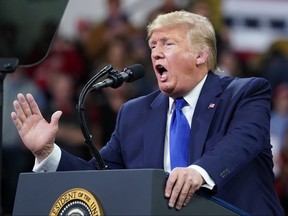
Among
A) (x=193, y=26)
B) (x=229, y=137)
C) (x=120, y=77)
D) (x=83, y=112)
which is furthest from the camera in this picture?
(x=193, y=26)

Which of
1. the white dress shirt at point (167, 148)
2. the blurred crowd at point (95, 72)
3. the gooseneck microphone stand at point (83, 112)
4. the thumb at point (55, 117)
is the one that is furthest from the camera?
the blurred crowd at point (95, 72)

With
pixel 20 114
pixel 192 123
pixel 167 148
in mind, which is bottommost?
pixel 167 148

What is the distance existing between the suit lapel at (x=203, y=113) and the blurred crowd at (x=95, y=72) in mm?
3011

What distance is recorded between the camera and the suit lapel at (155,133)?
13.3ft

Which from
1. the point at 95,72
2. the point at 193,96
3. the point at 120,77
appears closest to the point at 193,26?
the point at 193,96

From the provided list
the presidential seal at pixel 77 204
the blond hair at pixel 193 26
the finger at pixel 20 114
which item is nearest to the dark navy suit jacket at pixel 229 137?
the blond hair at pixel 193 26

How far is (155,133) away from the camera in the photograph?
13.5 feet

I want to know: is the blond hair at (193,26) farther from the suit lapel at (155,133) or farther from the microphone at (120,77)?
the microphone at (120,77)

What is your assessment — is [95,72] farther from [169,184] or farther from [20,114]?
[169,184]

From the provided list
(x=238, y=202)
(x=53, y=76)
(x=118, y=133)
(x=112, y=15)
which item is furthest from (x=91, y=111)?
(x=238, y=202)

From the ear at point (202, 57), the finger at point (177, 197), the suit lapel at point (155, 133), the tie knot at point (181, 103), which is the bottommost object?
the suit lapel at point (155, 133)

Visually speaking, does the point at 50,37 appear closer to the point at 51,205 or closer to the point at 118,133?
the point at 118,133

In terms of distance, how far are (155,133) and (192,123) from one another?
0.18m

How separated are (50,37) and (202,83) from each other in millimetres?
690
